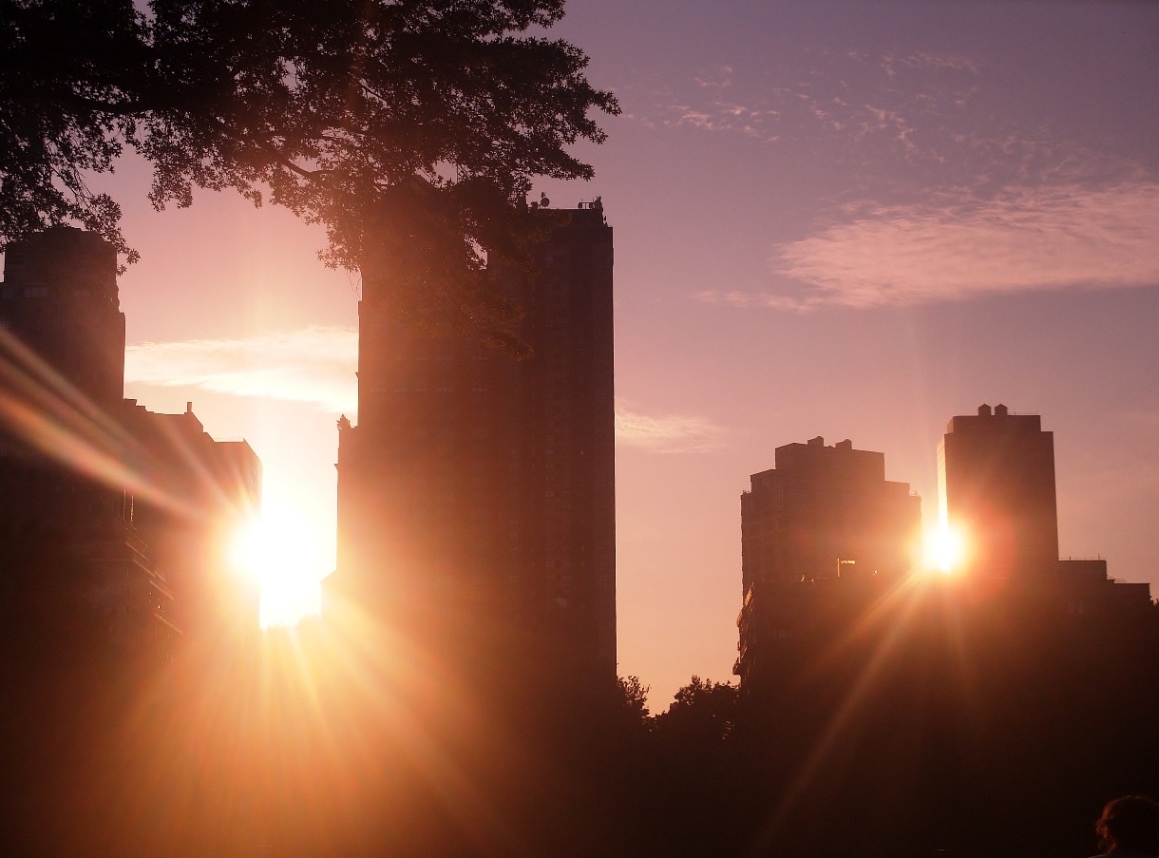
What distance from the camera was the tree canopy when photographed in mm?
20781

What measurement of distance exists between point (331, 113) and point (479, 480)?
140 metres

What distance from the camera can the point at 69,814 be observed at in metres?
34.4

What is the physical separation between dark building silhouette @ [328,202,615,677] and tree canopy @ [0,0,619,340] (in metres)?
128

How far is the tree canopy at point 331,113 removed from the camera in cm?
2078

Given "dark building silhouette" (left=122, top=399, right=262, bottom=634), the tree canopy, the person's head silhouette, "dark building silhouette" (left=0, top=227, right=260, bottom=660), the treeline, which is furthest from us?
"dark building silhouette" (left=122, top=399, right=262, bottom=634)

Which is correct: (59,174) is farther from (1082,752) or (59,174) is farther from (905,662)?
(905,662)

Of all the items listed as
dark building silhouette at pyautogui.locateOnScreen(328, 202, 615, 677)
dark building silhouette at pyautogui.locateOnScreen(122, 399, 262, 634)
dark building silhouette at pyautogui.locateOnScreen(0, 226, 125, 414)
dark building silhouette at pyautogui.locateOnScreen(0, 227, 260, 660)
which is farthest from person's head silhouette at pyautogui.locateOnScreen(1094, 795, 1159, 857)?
dark building silhouette at pyautogui.locateOnScreen(122, 399, 262, 634)

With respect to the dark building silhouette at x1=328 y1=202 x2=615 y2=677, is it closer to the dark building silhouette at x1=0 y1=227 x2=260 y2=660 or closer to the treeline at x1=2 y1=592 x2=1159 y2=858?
the dark building silhouette at x1=0 y1=227 x2=260 y2=660

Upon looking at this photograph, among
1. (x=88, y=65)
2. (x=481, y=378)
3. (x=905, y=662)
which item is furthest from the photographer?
(x=481, y=378)

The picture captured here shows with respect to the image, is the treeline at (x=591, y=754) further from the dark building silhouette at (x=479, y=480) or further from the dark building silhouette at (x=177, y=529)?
the dark building silhouette at (x=177, y=529)

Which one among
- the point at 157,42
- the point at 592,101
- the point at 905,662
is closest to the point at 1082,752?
the point at 905,662

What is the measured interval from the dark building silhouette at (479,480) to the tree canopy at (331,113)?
128 m

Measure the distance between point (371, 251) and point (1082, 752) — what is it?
5952 centimetres

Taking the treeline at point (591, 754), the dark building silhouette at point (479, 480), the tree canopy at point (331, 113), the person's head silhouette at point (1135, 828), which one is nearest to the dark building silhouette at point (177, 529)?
the dark building silhouette at point (479, 480)
